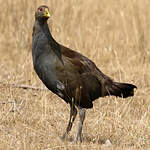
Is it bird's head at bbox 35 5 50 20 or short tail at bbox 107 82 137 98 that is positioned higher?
bird's head at bbox 35 5 50 20

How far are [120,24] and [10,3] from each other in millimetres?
2471

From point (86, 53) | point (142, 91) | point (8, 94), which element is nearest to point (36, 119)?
point (8, 94)

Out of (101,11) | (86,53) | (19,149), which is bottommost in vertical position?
(19,149)

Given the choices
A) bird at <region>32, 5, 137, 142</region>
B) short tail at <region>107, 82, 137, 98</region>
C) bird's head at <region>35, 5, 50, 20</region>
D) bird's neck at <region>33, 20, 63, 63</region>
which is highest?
bird's head at <region>35, 5, 50, 20</region>

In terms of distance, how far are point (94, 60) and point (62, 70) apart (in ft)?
11.8

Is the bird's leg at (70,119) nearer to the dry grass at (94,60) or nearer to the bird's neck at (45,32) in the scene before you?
the dry grass at (94,60)

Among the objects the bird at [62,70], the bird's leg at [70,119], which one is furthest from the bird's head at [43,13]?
the bird's leg at [70,119]

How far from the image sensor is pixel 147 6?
11445mm

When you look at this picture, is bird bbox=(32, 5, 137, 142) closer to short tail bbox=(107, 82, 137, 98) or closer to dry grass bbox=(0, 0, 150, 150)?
short tail bbox=(107, 82, 137, 98)

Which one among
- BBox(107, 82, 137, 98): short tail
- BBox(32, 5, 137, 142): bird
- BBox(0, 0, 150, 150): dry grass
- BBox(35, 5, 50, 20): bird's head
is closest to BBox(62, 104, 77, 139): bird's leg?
BBox(32, 5, 137, 142): bird

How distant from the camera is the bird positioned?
5711 mm

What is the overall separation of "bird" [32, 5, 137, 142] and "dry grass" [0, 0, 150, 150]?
434mm

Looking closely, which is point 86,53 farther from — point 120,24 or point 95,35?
point 120,24

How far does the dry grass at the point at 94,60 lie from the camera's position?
5969mm
